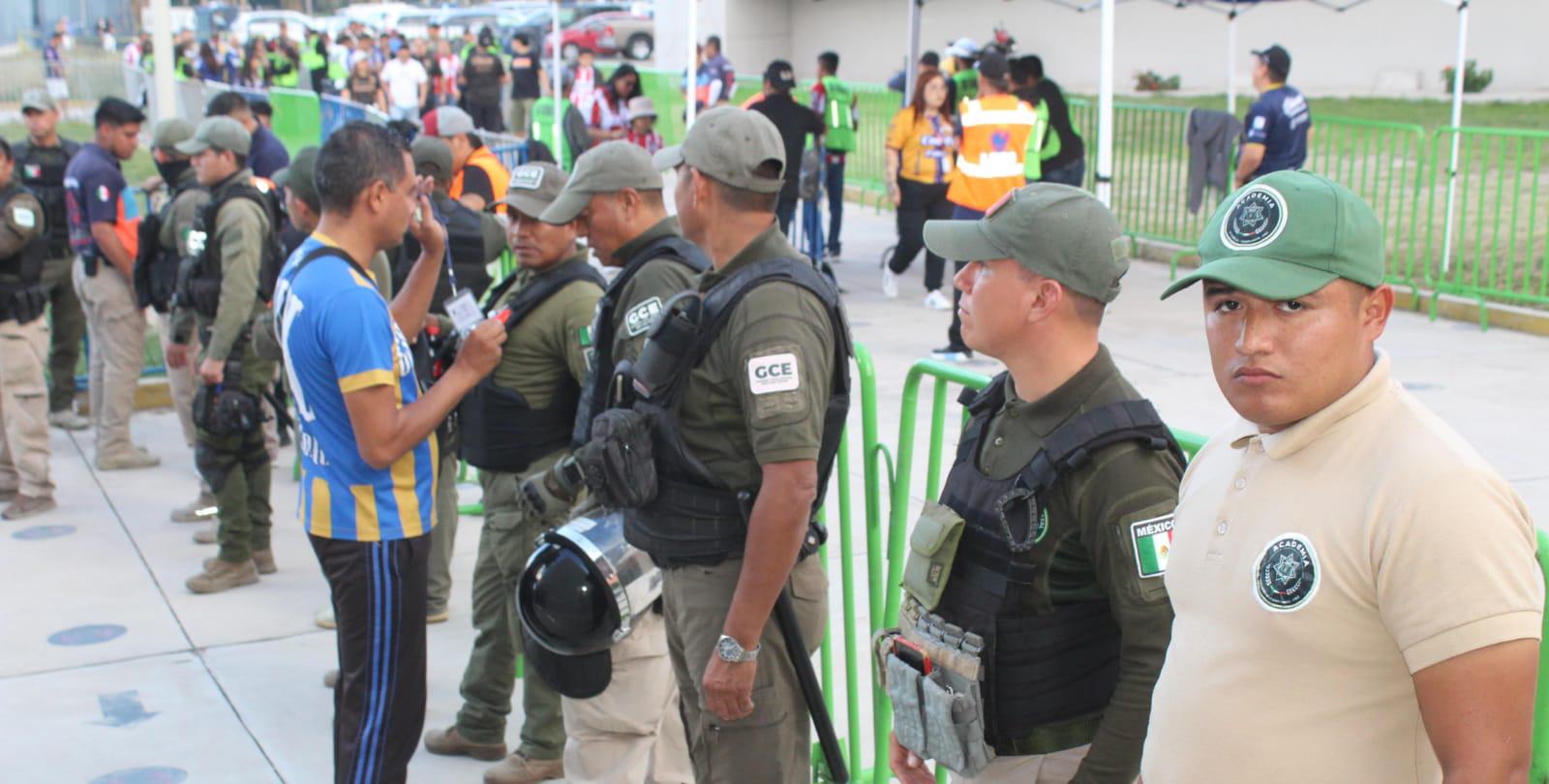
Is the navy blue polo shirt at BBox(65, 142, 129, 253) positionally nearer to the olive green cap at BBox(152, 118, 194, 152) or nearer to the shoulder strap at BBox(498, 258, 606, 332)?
the olive green cap at BBox(152, 118, 194, 152)

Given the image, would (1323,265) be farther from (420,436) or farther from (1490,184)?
(1490,184)

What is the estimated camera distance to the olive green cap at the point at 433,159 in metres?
6.54

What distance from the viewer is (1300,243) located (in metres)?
1.78

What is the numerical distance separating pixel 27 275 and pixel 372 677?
4.69 metres

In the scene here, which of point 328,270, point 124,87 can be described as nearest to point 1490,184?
point 328,270

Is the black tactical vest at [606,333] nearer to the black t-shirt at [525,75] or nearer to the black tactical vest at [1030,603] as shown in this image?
the black tactical vest at [1030,603]

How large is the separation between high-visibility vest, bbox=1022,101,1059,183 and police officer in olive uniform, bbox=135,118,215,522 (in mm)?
5447

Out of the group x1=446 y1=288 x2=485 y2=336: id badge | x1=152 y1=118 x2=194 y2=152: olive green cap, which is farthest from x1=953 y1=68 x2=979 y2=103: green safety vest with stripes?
x1=446 y1=288 x2=485 y2=336: id badge

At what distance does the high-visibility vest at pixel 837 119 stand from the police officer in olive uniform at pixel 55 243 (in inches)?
273

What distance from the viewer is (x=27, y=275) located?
7219mm

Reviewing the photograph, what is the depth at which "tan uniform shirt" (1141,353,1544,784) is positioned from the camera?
161cm

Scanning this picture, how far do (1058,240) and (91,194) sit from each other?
6659 mm

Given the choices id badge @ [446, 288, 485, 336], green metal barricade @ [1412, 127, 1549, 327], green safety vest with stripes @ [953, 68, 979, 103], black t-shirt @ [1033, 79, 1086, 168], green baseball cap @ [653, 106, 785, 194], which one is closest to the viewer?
green baseball cap @ [653, 106, 785, 194]

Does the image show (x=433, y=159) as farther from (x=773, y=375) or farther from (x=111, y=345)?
(x=773, y=375)
